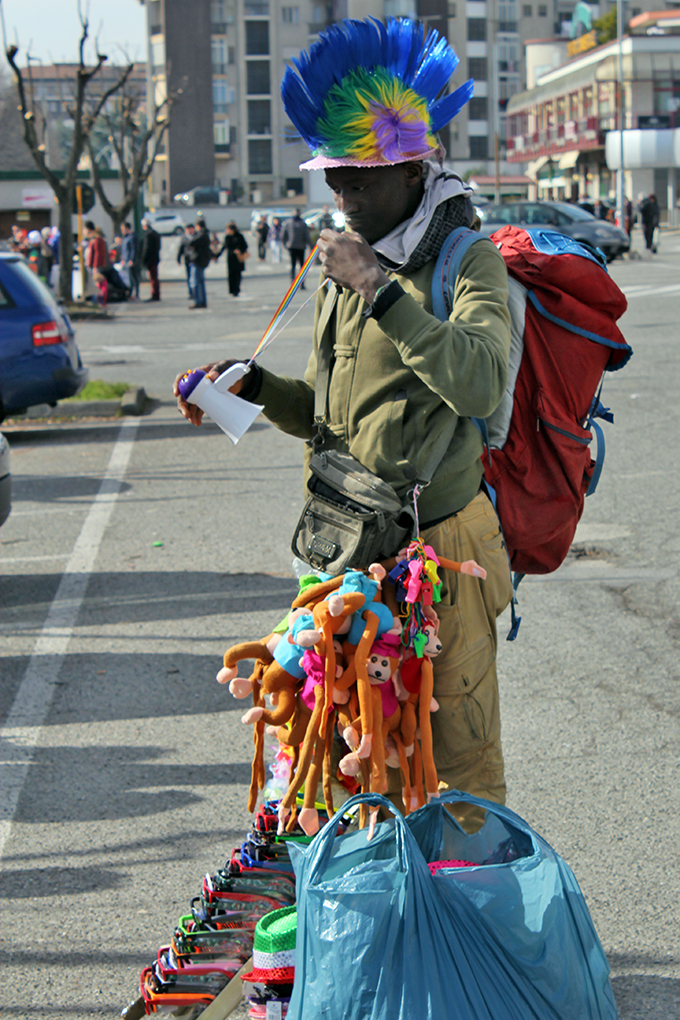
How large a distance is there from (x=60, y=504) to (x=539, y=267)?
6164 mm

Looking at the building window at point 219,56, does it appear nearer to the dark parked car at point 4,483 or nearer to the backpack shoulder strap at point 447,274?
the dark parked car at point 4,483

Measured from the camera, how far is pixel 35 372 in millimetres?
10500

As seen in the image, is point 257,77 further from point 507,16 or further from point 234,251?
point 234,251

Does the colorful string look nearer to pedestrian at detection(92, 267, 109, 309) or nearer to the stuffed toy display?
the stuffed toy display

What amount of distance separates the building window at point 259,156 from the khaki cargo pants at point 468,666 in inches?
3740

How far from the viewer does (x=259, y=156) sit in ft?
307

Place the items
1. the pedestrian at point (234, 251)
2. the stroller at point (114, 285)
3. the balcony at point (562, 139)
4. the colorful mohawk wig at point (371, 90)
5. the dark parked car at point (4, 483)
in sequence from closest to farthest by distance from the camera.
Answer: the colorful mohawk wig at point (371, 90) < the dark parked car at point (4, 483) < the stroller at point (114, 285) < the pedestrian at point (234, 251) < the balcony at point (562, 139)

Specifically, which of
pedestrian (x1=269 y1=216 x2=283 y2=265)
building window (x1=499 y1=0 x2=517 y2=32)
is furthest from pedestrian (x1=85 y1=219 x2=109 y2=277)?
building window (x1=499 y1=0 x2=517 y2=32)

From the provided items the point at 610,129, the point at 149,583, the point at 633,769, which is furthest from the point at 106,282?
the point at 610,129

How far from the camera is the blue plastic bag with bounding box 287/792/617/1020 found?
6.40 ft

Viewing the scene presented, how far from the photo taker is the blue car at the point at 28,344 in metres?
10.4

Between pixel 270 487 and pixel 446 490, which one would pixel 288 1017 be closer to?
pixel 446 490

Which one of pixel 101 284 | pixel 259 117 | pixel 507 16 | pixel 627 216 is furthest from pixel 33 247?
pixel 507 16

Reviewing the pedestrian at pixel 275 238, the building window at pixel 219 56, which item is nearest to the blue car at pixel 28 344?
the pedestrian at pixel 275 238
